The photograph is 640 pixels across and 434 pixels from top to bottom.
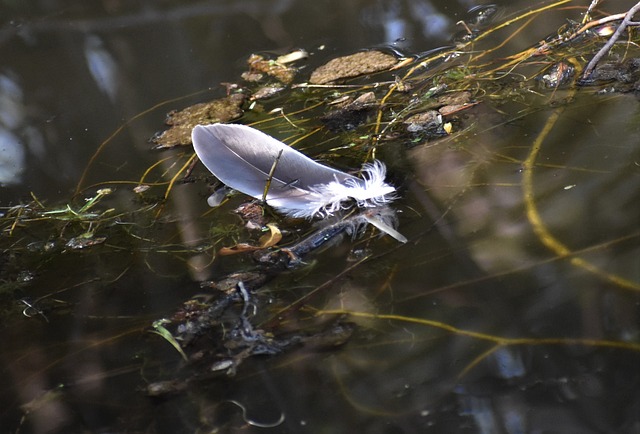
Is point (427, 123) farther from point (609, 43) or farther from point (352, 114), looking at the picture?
point (609, 43)

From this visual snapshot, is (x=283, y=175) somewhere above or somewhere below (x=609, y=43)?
below

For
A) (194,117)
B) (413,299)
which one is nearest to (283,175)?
(413,299)

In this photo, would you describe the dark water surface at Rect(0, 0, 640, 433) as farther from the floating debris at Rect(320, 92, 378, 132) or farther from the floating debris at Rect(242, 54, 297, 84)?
the floating debris at Rect(242, 54, 297, 84)

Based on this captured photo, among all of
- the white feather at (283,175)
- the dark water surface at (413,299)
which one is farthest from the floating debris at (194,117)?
the white feather at (283,175)

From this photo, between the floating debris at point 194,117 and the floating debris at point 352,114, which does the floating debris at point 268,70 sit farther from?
the floating debris at point 352,114

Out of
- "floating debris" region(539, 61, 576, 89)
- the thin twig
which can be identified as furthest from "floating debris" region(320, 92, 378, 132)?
the thin twig

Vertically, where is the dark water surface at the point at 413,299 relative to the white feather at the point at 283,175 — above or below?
below

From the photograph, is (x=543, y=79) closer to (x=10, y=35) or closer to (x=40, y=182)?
(x=40, y=182)
